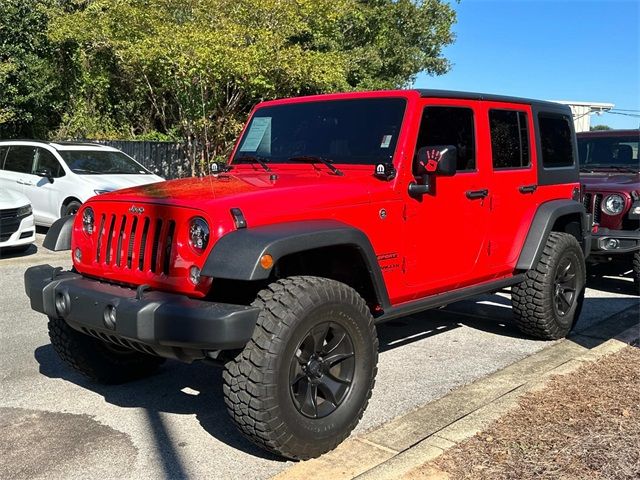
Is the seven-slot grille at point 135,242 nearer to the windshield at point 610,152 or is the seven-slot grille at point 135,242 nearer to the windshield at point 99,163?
the windshield at point 610,152

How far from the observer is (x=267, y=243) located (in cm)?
306

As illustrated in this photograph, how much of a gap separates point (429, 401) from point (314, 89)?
13.4 meters

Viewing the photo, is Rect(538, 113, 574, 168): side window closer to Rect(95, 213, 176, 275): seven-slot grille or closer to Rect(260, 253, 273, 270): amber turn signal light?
Rect(260, 253, 273, 270): amber turn signal light

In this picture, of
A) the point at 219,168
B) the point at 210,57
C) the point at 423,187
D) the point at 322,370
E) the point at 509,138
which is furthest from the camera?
the point at 210,57

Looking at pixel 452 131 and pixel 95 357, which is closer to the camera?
pixel 95 357

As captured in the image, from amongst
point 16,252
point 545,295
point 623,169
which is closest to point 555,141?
point 545,295

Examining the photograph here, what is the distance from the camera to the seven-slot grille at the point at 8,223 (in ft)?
30.0

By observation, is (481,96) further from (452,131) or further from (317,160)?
(317,160)

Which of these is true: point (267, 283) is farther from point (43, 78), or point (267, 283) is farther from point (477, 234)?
point (43, 78)

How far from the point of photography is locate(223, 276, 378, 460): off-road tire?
3072 mm

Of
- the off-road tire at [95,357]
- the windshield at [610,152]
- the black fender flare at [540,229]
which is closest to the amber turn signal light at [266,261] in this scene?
the off-road tire at [95,357]

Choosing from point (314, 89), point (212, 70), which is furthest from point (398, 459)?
point (314, 89)

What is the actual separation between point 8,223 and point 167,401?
20.4 feet

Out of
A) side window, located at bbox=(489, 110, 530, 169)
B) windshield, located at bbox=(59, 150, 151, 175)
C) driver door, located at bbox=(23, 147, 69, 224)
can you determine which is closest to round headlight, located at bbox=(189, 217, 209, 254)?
side window, located at bbox=(489, 110, 530, 169)
